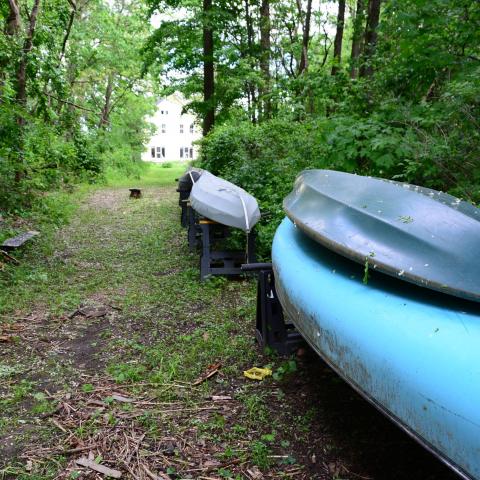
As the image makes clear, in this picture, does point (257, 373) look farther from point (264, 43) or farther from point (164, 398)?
point (264, 43)

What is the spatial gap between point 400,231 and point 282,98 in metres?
10.5

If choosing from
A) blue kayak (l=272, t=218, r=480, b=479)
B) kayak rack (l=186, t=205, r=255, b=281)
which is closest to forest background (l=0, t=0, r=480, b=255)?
kayak rack (l=186, t=205, r=255, b=281)

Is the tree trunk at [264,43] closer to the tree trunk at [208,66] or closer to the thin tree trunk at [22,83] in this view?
the tree trunk at [208,66]

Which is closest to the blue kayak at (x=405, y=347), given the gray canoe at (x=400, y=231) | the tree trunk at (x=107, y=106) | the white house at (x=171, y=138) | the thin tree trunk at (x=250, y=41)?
the gray canoe at (x=400, y=231)

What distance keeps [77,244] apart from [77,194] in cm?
743

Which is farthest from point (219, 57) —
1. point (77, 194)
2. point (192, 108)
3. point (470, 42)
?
point (470, 42)

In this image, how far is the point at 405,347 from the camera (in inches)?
67.0

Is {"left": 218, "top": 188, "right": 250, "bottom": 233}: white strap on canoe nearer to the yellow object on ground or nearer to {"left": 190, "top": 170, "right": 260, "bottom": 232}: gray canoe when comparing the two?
{"left": 190, "top": 170, "right": 260, "bottom": 232}: gray canoe

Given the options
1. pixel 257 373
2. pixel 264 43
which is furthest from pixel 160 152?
pixel 257 373

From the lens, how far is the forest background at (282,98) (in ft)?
15.7

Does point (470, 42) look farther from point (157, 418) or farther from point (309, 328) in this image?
point (157, 418)

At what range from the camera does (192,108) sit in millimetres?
14422

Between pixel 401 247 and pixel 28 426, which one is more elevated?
pixel 401 247

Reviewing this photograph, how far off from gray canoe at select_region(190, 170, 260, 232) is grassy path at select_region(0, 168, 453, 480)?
78 centimetres
